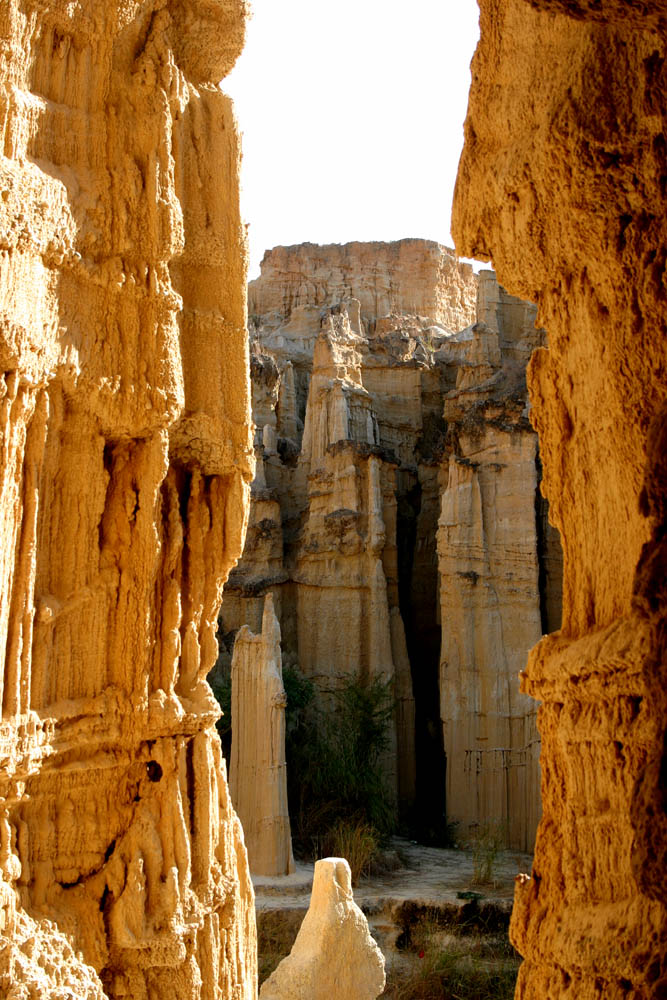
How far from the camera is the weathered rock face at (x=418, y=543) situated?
20.1m

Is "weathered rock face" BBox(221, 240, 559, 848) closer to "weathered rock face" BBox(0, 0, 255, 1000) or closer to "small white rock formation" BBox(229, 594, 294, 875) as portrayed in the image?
"small white rock formation" BBox(229, 594, 294, 875)

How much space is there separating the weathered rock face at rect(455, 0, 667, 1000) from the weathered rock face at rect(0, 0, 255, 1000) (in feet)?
8.46

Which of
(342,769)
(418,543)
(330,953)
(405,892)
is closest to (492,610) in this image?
(342,769)

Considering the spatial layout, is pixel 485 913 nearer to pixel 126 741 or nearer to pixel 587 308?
pixel 126 741

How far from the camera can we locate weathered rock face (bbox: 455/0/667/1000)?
2.61 meters

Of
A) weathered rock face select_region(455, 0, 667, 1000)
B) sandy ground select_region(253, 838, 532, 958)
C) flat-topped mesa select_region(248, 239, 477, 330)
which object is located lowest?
sandy ground select_region(253, 838, 532, 958)

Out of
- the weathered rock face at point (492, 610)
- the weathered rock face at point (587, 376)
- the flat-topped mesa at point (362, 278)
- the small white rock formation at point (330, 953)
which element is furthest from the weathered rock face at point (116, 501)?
the flat-topped mesa at point (362, 278)

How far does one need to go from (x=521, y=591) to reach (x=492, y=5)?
57.9 ft

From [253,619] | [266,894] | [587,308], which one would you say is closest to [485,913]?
[266,894]

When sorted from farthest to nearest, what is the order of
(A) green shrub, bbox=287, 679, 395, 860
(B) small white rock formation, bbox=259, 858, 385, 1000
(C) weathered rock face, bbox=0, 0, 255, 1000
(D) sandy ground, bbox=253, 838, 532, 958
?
(A) green shrub, bbox=287, 679, 395, 860 < (D) sandy ground, bbox=253, 838, 532, 958 < (B) small white rock formation, bbox=259, 858, 385, 1000 < (C) weathered rock face, bbox=0, 0, 255, 1000

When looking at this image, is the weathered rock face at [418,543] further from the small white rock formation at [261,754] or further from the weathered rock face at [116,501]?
the weathered rock face at [116,501]

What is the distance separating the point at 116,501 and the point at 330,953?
5.99 metres

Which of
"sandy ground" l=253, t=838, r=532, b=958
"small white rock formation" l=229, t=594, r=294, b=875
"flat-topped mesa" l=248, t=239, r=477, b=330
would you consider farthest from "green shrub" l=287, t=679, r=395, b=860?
"flat-topped mesa" l=248, t=239, r=477, b=330

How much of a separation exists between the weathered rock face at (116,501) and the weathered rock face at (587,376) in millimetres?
2577
